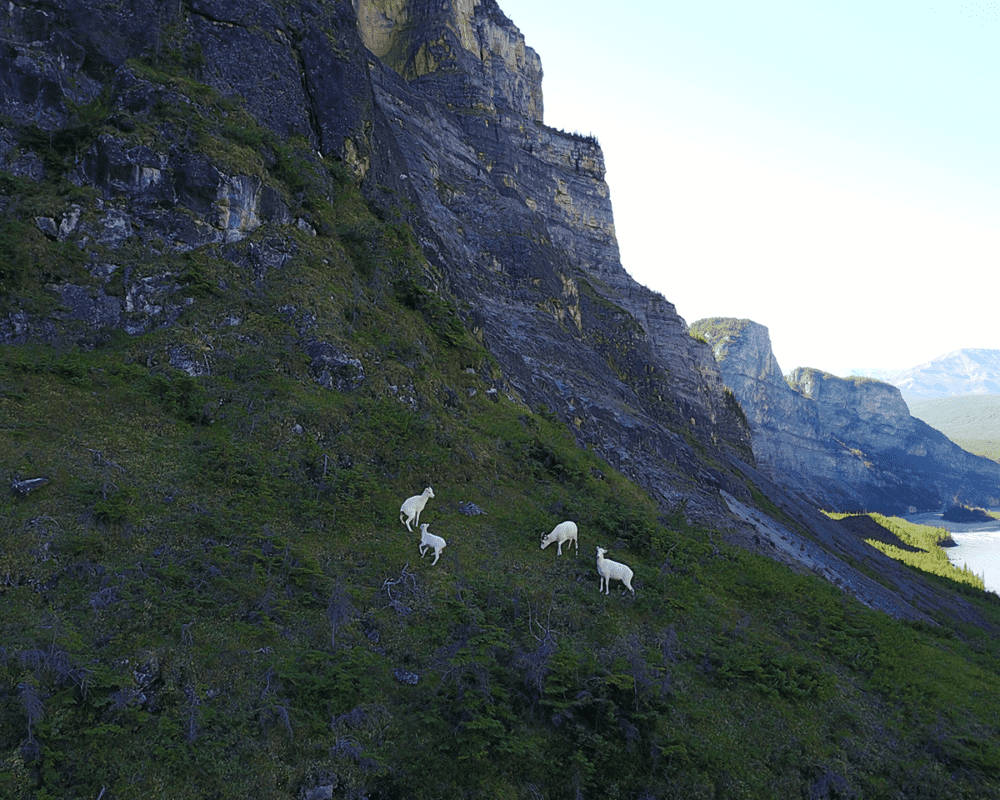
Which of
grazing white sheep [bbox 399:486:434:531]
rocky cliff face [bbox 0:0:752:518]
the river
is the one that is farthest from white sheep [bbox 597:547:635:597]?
the river

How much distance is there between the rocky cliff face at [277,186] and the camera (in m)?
17.5

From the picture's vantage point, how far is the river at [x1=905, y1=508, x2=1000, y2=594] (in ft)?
296

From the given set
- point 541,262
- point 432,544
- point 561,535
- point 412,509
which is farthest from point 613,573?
point 541,262

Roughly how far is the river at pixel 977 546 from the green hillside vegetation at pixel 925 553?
11.1 feet

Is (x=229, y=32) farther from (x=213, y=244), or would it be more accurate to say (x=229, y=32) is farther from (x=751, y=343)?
(x=751, y=343)

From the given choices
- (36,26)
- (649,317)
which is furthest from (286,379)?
(649,317)

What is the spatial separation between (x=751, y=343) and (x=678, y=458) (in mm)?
154286

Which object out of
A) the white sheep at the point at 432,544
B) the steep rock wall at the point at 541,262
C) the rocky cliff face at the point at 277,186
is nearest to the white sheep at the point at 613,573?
the white sheep at the point at 432,544

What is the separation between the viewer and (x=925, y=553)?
83.9 meters

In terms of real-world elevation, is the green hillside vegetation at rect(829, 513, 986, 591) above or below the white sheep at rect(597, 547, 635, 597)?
below

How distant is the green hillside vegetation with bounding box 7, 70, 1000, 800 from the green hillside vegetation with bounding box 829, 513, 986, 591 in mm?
62745

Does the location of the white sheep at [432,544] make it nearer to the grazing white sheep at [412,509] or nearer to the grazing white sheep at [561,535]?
the grazing white sheep at [412,509]

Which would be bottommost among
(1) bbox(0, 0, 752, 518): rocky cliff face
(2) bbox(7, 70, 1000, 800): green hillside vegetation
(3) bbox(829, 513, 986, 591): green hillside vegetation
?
(3) bbox(829, 513, 986, 591): green hillside vegetation

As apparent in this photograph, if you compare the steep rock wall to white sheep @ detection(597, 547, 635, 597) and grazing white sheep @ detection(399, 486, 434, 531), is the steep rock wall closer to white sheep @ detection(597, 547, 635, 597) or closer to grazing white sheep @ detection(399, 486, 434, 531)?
grazing white sheep @ detection(399, 486, 434, 531)
